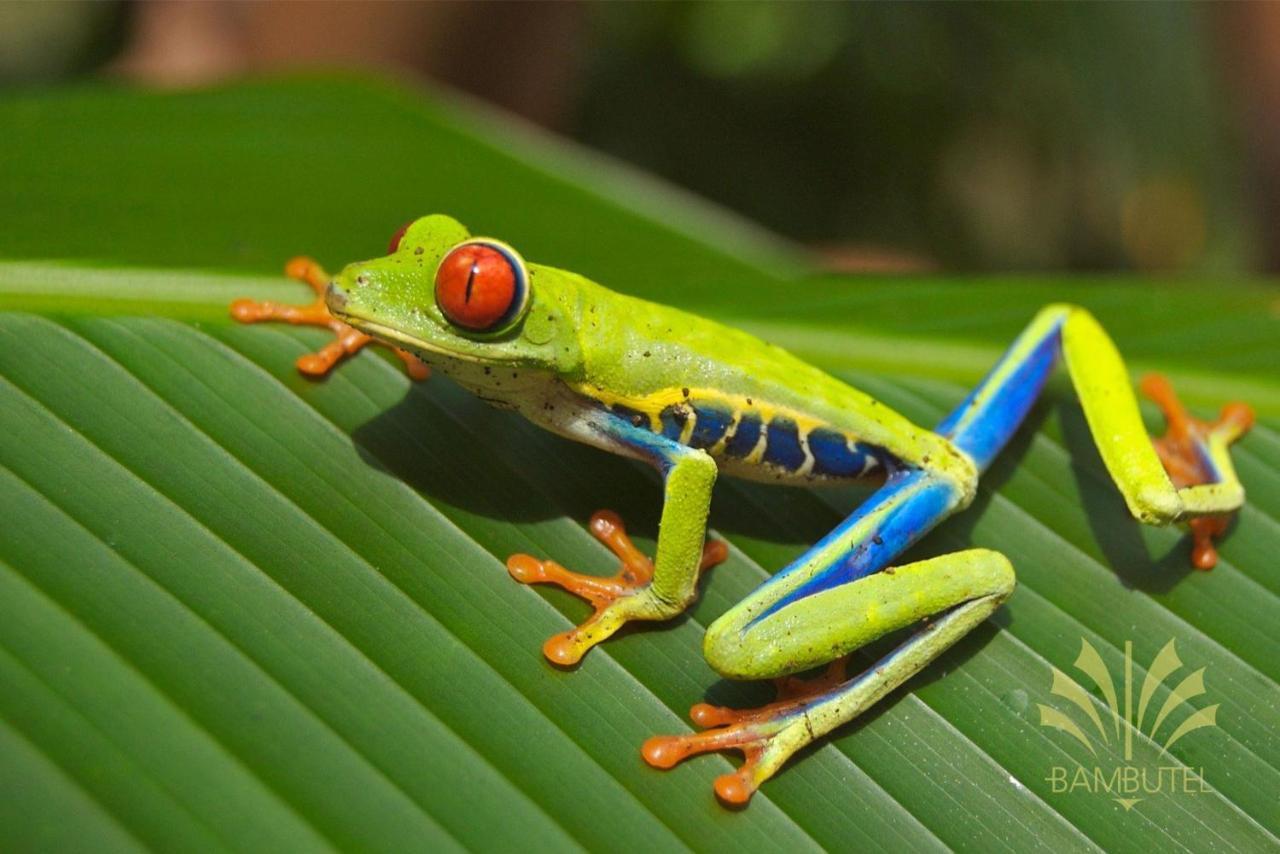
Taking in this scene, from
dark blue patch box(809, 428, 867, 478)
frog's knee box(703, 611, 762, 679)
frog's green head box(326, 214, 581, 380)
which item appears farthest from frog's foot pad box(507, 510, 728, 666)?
frog's green head box(326, 214, 581, 380)

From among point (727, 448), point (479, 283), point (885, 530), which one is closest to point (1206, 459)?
point (885, 530)

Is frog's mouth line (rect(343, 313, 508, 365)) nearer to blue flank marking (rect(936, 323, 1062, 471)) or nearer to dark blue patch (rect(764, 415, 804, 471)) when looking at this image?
dark blue patch (rect(764, 415, 804, 471))

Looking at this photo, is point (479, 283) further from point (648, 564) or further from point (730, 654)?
point (730, 654)

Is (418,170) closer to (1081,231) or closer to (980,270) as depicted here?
(980,270)

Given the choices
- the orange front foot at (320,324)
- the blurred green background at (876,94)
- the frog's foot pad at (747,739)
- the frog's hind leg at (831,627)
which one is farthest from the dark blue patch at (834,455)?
the blurred green background at (876,94)

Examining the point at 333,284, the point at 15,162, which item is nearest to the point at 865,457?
the point at 333,284
